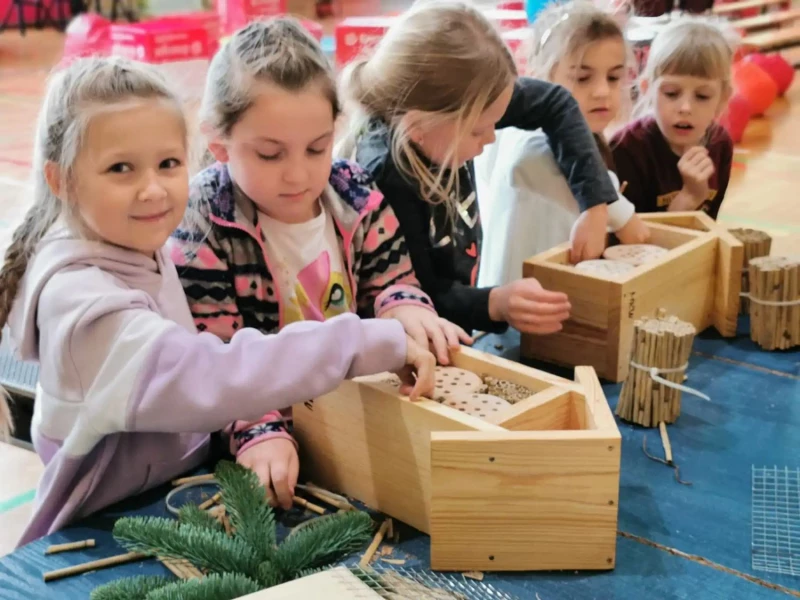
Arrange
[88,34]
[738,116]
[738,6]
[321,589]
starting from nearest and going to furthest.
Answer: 1. [321,589]
2. [738,116]
3. [88,34]
4. [738,6]

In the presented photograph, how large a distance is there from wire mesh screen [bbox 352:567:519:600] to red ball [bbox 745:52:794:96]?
512 cm

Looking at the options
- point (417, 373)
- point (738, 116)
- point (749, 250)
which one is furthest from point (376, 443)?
point (738, 116)

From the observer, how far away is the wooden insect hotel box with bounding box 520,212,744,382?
4.32 ft

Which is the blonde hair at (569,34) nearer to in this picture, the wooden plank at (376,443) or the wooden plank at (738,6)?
the wooden plank at (376,443)

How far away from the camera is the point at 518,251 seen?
177cm

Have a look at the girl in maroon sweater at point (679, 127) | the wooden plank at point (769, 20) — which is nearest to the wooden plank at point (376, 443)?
the girl in maroon sweater at point (679, 127)

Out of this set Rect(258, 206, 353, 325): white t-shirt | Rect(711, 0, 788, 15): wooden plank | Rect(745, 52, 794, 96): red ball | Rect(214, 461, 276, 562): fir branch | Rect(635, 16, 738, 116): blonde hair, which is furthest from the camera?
Rect(711, 0, 788, 15): wooden plank

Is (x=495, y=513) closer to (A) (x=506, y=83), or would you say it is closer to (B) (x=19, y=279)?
(B) (x=19, y=279)

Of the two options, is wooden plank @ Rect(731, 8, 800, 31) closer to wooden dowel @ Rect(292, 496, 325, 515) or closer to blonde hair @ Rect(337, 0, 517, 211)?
blonde hair @ Rect(337, 0, 517, 211)

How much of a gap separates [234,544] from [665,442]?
0.55 meters

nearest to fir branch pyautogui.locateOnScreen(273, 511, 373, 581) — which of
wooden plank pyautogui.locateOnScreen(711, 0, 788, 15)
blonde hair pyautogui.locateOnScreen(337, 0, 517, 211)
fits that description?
blonde hair pyautogui.locateOnScreen(337, 0, 517, 211)

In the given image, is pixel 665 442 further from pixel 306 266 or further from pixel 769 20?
pixel 769 20

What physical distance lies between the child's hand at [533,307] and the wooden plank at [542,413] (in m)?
0.31

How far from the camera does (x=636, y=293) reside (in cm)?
132
